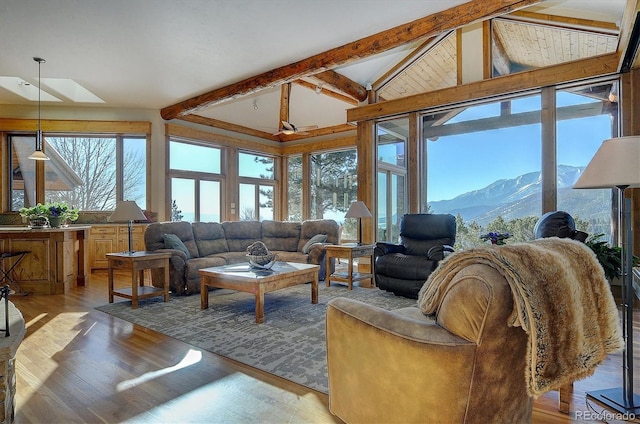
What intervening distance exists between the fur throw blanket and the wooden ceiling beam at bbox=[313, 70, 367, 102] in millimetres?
5072

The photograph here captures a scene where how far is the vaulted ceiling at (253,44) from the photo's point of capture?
12.4ft

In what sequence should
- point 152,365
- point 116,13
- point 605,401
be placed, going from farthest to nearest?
point 116,13 → point 152,365 → point 605,401

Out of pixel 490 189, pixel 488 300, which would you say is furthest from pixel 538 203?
pixel 488 300

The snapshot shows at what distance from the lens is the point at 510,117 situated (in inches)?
199

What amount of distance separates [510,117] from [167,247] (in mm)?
5078

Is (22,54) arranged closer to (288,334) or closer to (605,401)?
(288,334)

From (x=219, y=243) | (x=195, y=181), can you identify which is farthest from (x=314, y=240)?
(x=195, y=181)

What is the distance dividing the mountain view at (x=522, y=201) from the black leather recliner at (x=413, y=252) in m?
0.92

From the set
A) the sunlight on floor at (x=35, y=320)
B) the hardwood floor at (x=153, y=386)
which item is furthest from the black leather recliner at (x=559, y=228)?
the sunlight on floor at (x=35, y=320)

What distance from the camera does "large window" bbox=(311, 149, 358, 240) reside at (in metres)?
8.47

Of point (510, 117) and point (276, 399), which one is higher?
point (510, 117)

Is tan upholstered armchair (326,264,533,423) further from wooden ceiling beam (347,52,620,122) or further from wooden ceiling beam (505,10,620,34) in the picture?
wooden ceiling beam (505,10,620,34)

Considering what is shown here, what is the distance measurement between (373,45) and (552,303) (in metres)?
3.99

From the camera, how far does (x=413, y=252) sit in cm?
466
